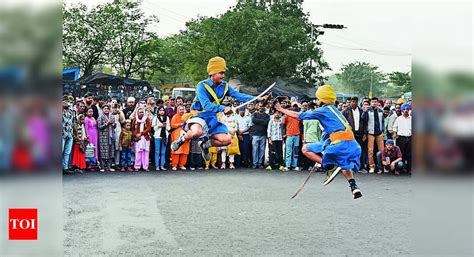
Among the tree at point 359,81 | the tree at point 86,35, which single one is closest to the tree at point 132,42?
the tree at point 86,35

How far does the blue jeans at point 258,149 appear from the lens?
52.6 ft

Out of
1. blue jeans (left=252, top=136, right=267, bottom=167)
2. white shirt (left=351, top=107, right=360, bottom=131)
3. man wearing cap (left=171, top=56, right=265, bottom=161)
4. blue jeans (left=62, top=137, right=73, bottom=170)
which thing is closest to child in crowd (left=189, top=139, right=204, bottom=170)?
blue jeans (left=252, top=136, right=267, bottom=167)

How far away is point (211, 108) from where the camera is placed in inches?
278

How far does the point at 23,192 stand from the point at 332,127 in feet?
17.4

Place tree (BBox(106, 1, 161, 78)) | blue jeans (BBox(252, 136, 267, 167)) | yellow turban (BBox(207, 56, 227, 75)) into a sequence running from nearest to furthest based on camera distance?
yellow turban (BBox(207, 56, 227, 75)), blue jeans (BBox(252, 136, 267, 167)), tree (BBox(106, 1, 161, 78))

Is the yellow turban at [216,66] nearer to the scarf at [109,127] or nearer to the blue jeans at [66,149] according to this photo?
the blue jeans at [66,149]

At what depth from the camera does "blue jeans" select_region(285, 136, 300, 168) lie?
15.2 m

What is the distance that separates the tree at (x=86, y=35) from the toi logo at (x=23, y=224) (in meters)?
24.6

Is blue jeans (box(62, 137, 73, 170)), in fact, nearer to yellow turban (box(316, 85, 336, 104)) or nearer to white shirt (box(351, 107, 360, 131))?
white shirt (box(351, 107, 360, 131))

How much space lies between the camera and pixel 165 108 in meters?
14.7

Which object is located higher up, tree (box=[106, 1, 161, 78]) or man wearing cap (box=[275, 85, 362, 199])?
tree (box=[106, 1, 161, 78])

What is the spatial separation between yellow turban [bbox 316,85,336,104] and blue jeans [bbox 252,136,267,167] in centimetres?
889

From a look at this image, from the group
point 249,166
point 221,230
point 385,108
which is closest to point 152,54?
point 249,166

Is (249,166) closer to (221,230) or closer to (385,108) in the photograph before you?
(385,108)
